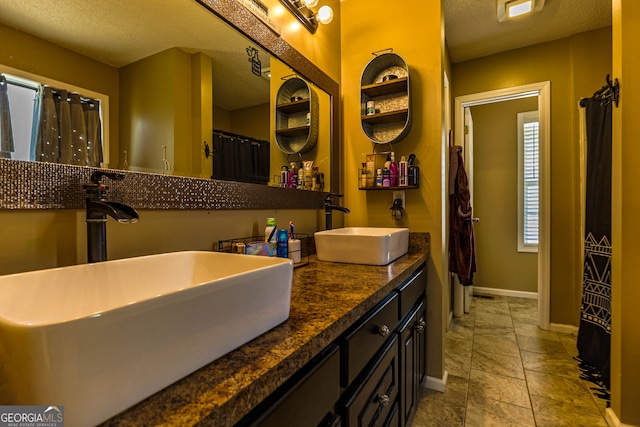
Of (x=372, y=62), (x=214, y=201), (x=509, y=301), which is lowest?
(x=509, y=301)

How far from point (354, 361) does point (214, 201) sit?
0.73m

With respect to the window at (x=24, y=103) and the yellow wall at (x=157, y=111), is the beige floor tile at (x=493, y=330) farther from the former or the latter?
the window at (x=24, y=103)

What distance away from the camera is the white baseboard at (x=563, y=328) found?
102 inches

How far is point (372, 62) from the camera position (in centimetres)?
194

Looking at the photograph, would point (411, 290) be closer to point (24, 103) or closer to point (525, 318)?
point (24, 103)

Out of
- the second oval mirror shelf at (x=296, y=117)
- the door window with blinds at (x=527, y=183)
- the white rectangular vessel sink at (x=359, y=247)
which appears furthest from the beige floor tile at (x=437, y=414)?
the door window with blinds at (x=527, y=183)

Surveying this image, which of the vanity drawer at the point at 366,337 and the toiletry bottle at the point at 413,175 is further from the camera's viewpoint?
the toiletry bottle at the point at 413,175

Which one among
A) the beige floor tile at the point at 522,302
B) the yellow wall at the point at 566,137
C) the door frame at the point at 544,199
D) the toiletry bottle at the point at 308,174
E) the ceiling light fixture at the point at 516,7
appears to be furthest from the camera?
the beige floor tile at the point at 522,302

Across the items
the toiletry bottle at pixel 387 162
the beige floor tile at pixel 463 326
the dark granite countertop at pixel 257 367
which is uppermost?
the toiletry bottle at pixel 387 162

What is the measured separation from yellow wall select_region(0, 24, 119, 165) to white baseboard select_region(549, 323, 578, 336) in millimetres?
3440

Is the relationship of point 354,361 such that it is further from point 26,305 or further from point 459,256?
point 459,256

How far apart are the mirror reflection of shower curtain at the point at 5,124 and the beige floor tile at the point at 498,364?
257cm

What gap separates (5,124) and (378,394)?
1.21 m

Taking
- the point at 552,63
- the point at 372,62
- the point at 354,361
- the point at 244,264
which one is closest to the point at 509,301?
the point at 552,63
